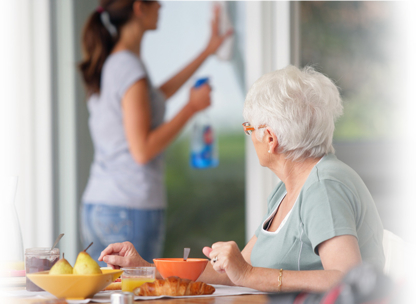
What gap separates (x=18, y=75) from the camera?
9.35ft

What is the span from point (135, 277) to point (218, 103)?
2109 millimetres

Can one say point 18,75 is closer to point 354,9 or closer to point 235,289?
point 354,9

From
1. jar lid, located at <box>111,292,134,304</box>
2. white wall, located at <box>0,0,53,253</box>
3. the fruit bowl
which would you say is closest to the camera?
jar lid, located at <box>111,292,134,304</box>

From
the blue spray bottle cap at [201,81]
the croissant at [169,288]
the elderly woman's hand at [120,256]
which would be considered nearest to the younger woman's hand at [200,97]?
the blue spray bottle cap at [201,81]

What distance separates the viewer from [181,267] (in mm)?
1104

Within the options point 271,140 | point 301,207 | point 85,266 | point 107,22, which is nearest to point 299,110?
point 271,140

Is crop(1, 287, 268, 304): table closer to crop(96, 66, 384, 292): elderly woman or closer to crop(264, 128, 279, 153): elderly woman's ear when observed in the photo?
crop(96, 66, 384, 292): elderly woman

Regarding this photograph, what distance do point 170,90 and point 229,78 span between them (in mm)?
383

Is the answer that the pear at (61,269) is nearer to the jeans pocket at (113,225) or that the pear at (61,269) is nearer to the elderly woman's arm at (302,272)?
the elderly woman's arm at (302,272)

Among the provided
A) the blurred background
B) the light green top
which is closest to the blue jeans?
the blurred background

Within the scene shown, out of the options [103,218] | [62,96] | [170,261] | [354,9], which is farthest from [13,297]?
[354,9]

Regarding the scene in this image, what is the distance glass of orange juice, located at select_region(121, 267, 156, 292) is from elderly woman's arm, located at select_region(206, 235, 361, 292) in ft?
0.49

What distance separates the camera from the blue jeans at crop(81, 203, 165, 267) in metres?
2.69

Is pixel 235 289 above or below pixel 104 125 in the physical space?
below
